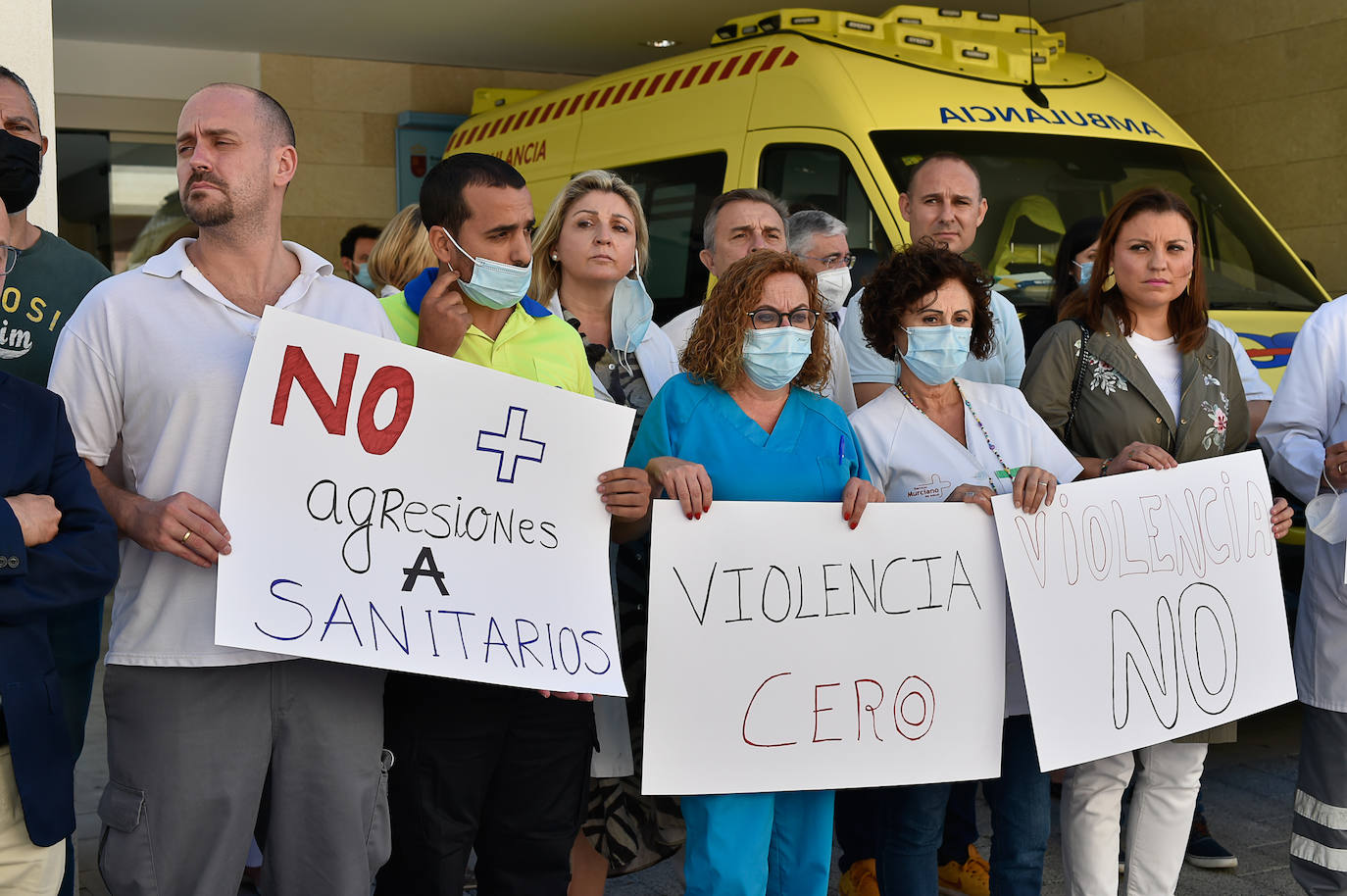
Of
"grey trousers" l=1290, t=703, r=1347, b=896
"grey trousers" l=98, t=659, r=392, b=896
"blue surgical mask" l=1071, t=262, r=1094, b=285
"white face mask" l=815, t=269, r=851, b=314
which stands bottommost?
"grey trousers" l=1290, t=703, r=1347, b=896

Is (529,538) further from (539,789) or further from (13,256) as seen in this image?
(13,256)

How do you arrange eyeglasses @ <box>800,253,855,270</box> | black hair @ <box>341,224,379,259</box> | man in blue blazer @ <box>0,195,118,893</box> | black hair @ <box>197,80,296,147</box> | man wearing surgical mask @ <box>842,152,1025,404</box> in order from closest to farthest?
man in blue blazer @ <box>0,195,118,893</box>
black hair @ <box>197,80,296,147</box>
man wearing surgical mask @ <box>842,152,1025,404</box>
eyeglasses @ <box>800,253,855,270</box>
black hair @ <box>341,224,379,259</box>

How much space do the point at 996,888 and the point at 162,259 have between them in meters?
2.47

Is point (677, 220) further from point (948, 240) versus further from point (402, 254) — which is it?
point (948, 240)

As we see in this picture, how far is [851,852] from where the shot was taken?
4121mm

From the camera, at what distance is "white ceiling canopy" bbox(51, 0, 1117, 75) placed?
10156 mm

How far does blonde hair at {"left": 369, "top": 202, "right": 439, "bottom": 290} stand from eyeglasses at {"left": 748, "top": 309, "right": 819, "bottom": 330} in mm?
2136

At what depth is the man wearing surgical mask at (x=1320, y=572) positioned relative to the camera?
3602 millimetres

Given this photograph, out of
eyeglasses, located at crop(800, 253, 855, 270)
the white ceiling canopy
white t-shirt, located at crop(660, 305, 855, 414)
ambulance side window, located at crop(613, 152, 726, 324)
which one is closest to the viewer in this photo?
white t-shirt, located at crop(660, 305, 855, 414)

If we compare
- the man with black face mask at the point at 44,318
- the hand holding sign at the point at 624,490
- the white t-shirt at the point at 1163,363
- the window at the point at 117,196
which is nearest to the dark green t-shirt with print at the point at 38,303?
the man with black face mask at the point at 44,318

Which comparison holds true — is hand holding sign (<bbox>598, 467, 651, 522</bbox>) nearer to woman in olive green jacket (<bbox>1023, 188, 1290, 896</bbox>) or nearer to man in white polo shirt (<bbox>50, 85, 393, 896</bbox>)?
man in white polo shirt (<bbox>50, 85, 393, 896</bbox>)

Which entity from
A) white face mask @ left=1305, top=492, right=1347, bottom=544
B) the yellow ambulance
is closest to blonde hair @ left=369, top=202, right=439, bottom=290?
the yellow ambulance

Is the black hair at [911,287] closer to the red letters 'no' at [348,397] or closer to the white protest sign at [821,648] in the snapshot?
the white protest sign at [821,648]

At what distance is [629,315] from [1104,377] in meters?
1.26
